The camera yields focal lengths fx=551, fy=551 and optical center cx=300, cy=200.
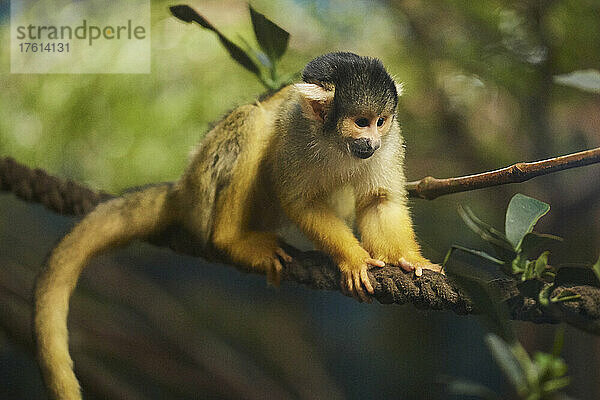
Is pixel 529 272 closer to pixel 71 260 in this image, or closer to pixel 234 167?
pixel 234 167

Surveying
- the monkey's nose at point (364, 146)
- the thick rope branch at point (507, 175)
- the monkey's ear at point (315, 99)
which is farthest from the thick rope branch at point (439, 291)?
the monkey's ear at point (315, 99)

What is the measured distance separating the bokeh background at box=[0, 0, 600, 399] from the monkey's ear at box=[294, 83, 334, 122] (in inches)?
23.0

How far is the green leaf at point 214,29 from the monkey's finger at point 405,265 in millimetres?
774

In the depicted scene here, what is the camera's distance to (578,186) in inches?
77.2

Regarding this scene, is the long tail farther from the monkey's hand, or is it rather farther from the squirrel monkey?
the monkey's hand

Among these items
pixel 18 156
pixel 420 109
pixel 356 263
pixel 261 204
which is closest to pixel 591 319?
pixel 356 263

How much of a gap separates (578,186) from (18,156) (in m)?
2.17

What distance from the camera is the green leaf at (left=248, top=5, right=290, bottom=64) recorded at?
1.63 m

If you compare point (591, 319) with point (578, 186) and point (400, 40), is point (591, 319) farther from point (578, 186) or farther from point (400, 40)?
point (400, 40)

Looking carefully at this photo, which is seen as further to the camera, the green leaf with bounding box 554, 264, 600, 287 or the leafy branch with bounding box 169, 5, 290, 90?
the leafy branch with bounding box 169, 5, 290, 90

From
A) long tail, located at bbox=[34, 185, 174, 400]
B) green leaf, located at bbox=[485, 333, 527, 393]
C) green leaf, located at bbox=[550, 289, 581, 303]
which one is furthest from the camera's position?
long tail, located at bbox=[34, 185, 174, 400]

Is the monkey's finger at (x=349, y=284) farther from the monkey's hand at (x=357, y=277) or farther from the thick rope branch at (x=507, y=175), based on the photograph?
the thick rope branch at (x=507, y=175)

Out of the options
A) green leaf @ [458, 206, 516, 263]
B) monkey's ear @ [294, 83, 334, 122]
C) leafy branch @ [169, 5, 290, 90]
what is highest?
leafy branch @ [169, 5, 290, 90]

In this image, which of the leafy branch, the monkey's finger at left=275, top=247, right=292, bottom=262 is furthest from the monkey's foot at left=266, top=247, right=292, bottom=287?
the leafy branch
